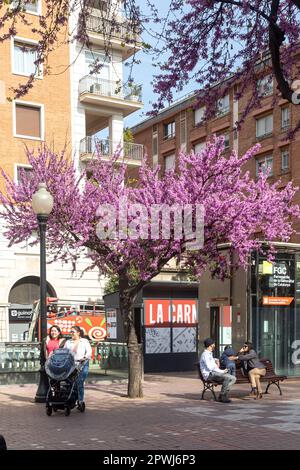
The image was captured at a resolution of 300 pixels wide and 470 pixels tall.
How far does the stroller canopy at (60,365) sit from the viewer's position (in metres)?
11.0

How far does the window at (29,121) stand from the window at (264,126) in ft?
53.4

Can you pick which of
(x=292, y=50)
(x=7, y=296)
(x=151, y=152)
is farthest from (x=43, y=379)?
(x=151, y=152)

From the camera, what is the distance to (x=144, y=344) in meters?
19.7

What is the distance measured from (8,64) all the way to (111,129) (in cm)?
656

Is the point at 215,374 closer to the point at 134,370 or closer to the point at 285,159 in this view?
the point at 134,370

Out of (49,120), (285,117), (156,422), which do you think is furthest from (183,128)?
(156,422)

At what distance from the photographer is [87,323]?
2427 cm

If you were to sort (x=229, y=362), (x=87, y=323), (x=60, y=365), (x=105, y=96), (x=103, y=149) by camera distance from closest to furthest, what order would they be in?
(x=60, y=365), (x=229, y=362), (x=87, y=323), (x=103, y=149), (x=105, y=96)

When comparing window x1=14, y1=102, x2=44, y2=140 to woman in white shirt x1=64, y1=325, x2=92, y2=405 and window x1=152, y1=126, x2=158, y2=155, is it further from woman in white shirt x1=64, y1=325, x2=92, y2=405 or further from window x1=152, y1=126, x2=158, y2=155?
window x1=152, y1=126, x2=158, y2=155

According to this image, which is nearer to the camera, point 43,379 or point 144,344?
point 43,379

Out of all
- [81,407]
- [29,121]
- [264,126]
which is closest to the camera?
[81,407]

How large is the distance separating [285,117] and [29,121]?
16906mm
